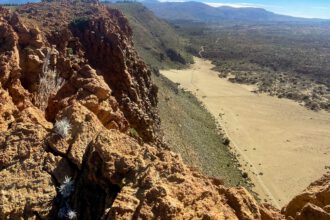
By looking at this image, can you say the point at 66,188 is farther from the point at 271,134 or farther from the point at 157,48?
the point at 157,48

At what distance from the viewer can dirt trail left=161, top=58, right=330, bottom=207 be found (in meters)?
44.1

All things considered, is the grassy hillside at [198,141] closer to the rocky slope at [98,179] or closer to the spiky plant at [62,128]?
the rocky slope at [98,179]

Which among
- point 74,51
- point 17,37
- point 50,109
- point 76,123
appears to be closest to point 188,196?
point 76,123

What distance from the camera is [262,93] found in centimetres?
9038

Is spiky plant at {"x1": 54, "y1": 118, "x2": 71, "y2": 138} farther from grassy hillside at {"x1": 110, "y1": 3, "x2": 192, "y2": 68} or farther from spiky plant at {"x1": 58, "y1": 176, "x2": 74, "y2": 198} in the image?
grassy hillside at {"x1": 110, "y1": 3, "x2": 192, "y2": 68}

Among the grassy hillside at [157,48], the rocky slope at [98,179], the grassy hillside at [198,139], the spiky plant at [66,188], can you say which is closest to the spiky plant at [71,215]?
the rocky slope at [98,179]

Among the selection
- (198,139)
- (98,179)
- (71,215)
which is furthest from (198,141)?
(71,215)

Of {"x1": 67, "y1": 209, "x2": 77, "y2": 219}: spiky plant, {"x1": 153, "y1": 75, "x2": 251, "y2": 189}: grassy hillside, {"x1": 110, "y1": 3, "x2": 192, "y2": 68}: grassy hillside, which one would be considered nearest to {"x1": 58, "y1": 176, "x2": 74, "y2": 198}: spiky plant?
{"x1": 67, "y1": 209, "x2": 77, "y2": 219}: spiky plant

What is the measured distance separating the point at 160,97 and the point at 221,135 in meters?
9.94

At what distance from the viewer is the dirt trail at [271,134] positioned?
44.1 meters

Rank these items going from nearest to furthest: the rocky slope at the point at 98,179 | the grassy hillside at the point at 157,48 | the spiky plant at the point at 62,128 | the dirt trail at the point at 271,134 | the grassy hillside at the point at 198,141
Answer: the rocky slope at the point at 98,179 → the spiky plant at the point at 62,128 → the grassy hillside at the point at 198,141 → the dirt trail at the point at 271,134 → the grassy hillside at the point at 157,48

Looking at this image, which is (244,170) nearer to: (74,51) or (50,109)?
(74,51)

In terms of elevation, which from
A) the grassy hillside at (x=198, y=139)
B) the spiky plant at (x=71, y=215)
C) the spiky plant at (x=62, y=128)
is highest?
the spiky plant at (x=62, y=128)

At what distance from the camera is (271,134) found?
60.7 m
